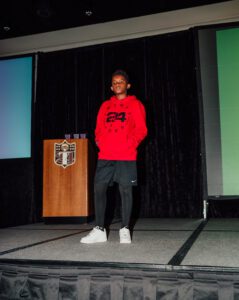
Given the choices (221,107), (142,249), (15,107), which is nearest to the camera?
(142,249)

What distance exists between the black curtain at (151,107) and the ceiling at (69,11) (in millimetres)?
346

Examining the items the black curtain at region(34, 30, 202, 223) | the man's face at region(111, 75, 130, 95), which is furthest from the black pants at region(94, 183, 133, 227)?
the black curtain at region(34, 30, 202, 223)

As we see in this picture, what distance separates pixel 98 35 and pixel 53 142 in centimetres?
188

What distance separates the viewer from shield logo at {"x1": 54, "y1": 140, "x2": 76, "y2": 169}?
351cm

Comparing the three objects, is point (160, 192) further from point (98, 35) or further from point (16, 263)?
point (16, 263)

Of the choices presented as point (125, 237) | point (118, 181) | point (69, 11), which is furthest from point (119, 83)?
point (69, 11)

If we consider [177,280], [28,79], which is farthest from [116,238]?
[28,79]

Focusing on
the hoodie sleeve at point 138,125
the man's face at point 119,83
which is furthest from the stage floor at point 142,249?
the man's face at point 119,83

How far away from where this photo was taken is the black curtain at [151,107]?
159 inches

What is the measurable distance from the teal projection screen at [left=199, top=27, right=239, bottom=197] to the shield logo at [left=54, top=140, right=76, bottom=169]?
142 centimetres

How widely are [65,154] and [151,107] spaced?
133 centimetres

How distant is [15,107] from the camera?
14.4 feet

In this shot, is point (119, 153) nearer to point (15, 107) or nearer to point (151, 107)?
point (151, 107)

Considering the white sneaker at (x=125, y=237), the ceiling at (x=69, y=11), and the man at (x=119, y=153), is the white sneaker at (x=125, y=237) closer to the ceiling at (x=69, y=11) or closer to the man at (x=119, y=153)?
the man at (x=119, y=153)
